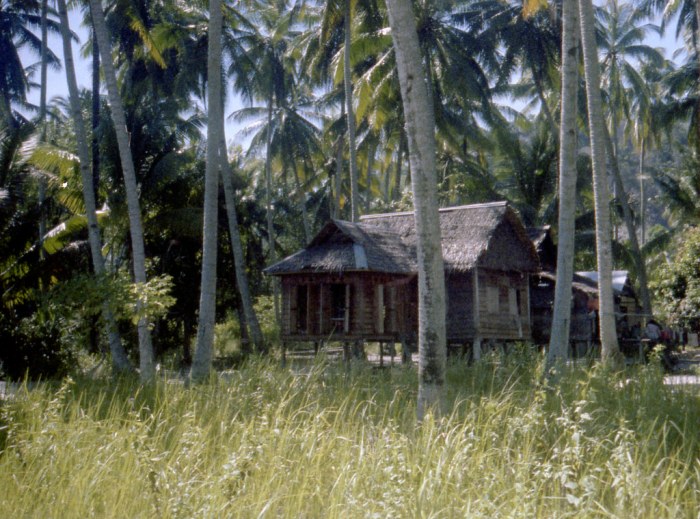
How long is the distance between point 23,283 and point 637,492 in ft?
44.2

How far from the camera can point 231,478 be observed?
5352 millimetres

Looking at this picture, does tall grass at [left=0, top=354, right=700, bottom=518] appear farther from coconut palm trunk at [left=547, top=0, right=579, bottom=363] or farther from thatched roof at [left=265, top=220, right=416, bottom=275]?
thatched roof at [left=265, top=220, right=416, bottom=275]

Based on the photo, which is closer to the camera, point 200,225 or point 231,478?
point 231,478

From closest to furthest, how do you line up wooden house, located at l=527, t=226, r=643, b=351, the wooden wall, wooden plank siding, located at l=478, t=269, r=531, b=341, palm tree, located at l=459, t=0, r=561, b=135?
the wooden wall
wooden plank siding, located at l=478, t=269, r=531, b=341
wooden house, located at l=527, t=226, r=643, b=351
palm tree, located at l=459, t=0, r=561, b=135

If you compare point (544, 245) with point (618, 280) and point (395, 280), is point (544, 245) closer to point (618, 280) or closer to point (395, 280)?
point (618, 280)

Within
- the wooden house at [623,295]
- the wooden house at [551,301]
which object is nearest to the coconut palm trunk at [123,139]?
the wooden house at [551,301]

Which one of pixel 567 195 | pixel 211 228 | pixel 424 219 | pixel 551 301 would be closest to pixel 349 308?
pixel 211 228

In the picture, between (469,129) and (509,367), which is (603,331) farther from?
(469,129)

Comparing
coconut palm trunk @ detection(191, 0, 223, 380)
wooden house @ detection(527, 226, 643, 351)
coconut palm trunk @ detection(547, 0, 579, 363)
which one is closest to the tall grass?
coconut palm trunk @ detection(547, 0, 579, 363)

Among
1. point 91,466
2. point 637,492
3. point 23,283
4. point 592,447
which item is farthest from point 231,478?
point 23,283

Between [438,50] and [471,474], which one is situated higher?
[438,50]

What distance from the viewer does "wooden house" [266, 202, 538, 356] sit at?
20031mm

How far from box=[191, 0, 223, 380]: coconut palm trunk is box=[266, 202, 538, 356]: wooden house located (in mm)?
4979

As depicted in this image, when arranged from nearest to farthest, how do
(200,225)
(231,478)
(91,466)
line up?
1. (231,478)
2. (91,466)
3. (200,225)
